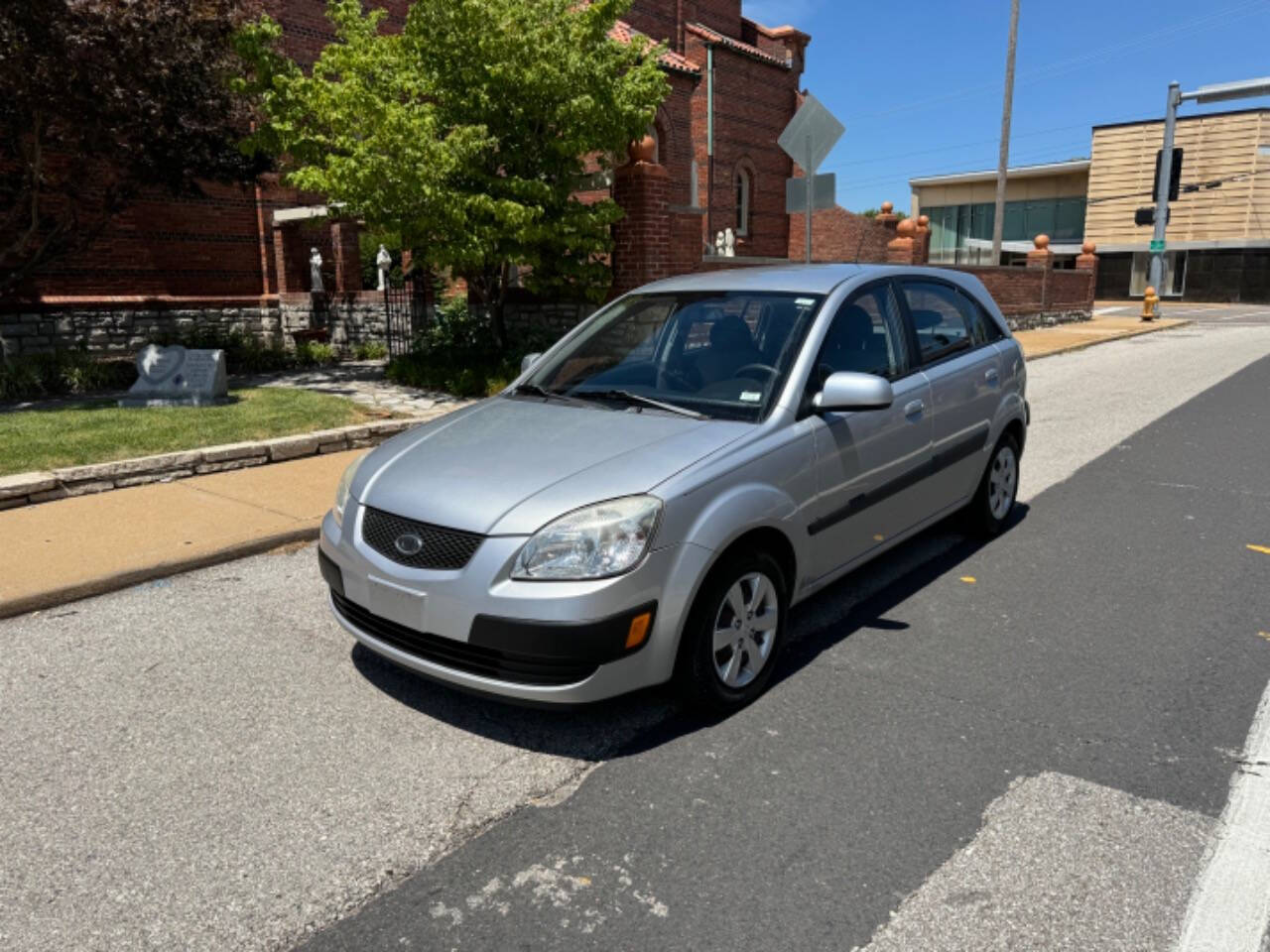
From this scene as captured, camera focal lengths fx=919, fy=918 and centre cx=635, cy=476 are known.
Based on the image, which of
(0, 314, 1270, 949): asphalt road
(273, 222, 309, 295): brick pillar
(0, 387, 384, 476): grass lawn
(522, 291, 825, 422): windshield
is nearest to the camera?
(0, 314, 1270, 949): asphalt road

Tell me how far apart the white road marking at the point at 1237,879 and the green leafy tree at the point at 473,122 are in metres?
8.83

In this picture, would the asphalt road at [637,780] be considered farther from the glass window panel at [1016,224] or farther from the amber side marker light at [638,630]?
the glass window panel at [1016,224]

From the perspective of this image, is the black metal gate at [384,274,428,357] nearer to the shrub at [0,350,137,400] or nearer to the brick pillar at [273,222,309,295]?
the brick pillar at [273,222,309,295]

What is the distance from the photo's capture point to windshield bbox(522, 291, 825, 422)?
407cm

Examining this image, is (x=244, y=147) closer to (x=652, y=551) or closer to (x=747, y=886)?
(x=652, y=551)

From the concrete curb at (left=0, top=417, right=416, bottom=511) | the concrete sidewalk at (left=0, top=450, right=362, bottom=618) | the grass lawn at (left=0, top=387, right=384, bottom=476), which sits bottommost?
the concrete sidewalk at (left=0, top=450, right=362, bottom=618)

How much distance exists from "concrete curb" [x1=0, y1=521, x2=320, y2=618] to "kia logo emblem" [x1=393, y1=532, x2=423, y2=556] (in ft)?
8.76

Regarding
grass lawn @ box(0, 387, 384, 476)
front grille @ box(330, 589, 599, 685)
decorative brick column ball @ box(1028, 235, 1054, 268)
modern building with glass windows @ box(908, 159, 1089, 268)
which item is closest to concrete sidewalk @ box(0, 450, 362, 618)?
grass lawn @ box(0, 387, 384, 476)

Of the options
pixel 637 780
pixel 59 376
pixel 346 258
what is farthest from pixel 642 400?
pixel 346 258

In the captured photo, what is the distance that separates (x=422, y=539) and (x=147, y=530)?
11.7ft

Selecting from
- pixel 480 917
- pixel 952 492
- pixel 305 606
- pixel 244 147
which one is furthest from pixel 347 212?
pixel 480 917

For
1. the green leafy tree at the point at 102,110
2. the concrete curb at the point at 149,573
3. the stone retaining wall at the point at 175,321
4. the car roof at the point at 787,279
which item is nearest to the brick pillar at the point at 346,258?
the stone retaining wall at the point at 175,321

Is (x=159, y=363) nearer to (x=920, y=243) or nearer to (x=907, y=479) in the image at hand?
(x=907, y=479)

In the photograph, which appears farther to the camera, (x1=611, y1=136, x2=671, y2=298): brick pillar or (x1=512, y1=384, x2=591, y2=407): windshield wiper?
(x1=611, y1=136, x2=671, y2=298): brick pillar
